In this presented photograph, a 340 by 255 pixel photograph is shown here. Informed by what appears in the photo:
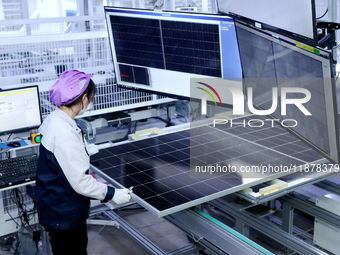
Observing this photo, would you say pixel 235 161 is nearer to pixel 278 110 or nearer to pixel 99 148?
pixel 278 110

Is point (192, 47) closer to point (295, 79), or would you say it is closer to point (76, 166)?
point (295, 79)

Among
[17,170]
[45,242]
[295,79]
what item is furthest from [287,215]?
[17,170]

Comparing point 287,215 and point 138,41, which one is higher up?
point 138,41

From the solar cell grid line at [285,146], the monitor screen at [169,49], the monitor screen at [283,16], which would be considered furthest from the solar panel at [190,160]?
the monitor screen at [283,16]

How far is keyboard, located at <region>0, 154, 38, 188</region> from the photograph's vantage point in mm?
2576

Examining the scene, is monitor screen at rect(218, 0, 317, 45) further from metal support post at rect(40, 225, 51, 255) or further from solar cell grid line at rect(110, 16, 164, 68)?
metal support post at rect(40, 225, 51, 255)

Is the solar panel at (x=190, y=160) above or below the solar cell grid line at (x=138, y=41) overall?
below

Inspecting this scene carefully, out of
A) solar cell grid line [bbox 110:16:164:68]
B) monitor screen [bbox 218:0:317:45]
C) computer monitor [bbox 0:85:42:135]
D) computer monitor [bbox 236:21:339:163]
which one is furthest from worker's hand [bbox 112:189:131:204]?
computer monitor [bbox 0:85:42:135]

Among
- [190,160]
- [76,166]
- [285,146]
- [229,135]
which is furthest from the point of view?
[229,135]

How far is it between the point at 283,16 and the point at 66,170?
1.17 m

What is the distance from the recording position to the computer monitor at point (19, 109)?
110 inches

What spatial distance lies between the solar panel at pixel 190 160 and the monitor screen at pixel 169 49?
1.22 feet

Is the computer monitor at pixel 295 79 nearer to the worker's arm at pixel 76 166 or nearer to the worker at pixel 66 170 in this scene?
the worker at pixel 66 170

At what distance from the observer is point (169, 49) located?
2664 millimetres
